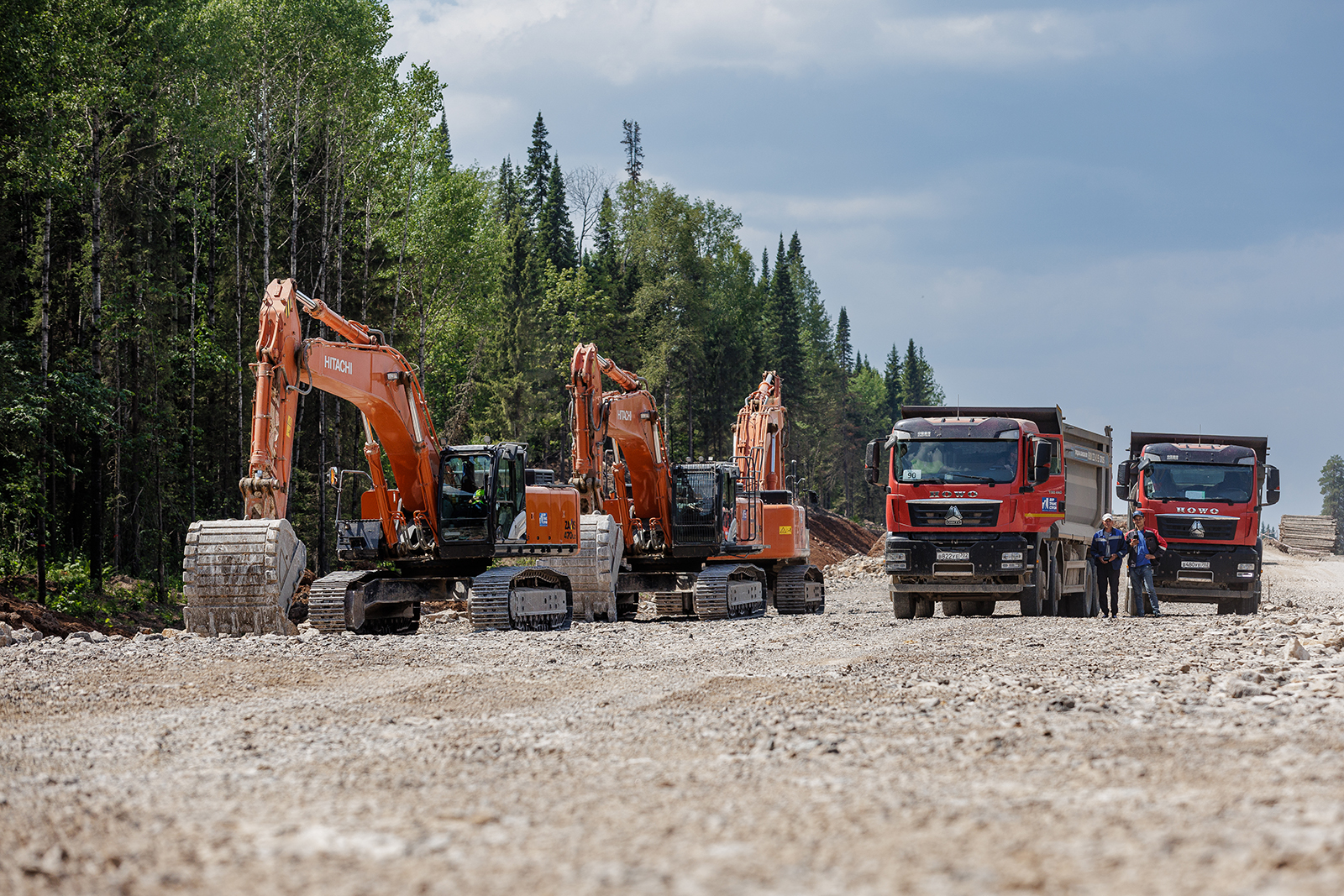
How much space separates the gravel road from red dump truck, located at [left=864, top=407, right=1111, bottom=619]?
6.31 metres

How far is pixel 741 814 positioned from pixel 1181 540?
69.0 ft

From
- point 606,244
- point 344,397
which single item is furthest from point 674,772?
point 606,244

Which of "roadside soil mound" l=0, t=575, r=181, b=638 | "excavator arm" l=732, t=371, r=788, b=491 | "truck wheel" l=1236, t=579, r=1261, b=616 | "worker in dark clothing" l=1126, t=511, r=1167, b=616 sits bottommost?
"roadside soil mound" l=0, t=575, r=181, b=638

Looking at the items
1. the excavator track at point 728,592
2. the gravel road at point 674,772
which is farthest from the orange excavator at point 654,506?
the gravel road at point 674,772

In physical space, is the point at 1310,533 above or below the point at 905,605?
above

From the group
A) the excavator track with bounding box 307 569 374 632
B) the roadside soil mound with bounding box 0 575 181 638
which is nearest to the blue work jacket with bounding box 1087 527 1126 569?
the excavator track with bounding box 307 569 374 632

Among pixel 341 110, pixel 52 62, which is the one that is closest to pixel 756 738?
pixel 52 62

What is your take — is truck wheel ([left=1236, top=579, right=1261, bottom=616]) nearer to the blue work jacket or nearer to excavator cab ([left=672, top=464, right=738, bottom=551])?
the blue work jacket

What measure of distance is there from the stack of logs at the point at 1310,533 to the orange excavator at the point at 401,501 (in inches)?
2208

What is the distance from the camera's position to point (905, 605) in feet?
71.4

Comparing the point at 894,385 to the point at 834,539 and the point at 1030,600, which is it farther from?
the point at 1030,600

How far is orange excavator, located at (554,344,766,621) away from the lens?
74.1 ft

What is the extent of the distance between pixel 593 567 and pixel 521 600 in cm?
228

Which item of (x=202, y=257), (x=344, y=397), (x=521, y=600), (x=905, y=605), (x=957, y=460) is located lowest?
(x=905, y=605)
